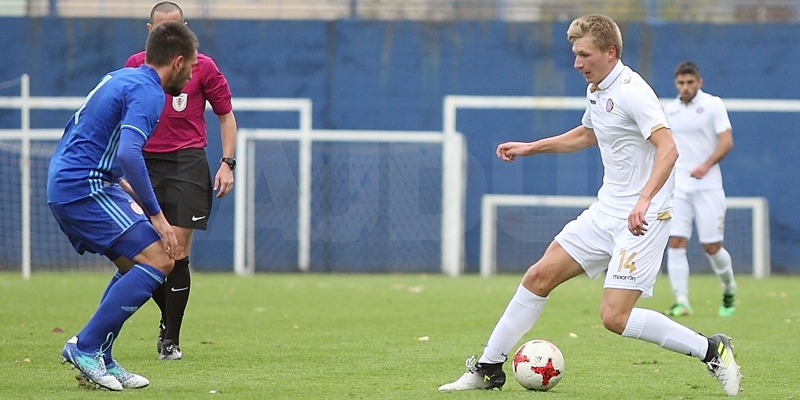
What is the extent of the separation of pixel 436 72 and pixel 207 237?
14.7 ft

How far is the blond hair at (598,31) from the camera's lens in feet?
19.3

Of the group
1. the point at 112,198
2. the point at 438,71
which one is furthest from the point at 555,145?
the point at 438,71

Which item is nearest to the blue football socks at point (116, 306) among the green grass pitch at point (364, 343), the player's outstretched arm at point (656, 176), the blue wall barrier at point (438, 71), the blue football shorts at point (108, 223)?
the blue football shorts at point (108, 223)

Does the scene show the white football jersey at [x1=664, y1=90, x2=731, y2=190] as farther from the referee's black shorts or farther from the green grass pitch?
the referee's black shorts

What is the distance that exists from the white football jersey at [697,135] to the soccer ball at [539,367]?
18.2 ft

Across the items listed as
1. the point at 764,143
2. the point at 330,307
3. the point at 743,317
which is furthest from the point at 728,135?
the point at 764,143

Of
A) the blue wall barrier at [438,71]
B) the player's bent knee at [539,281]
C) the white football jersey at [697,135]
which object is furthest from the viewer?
the blue wall barrier at [438,71]

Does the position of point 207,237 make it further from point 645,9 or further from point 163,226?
point 163,226

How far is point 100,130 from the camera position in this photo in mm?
5688

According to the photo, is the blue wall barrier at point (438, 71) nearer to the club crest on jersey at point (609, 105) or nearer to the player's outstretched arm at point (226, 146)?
the player's outstretched arm at point (226, 146)

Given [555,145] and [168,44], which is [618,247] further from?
[168,44]

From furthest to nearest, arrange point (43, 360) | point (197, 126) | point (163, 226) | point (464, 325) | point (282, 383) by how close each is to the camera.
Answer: point (464, 325) < point (197, 126) < point (43, 360) < point (282, 383) < point (163, 226)

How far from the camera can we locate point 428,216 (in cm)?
1778

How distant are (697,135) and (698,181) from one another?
1.49 feet
